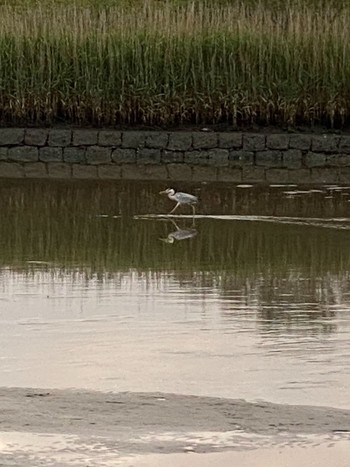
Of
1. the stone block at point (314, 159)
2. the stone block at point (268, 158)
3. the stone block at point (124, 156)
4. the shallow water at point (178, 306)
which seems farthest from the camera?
the stone block at point (124, 156)

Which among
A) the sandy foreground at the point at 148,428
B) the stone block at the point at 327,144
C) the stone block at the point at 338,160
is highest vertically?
the stone block at the point at 327,144

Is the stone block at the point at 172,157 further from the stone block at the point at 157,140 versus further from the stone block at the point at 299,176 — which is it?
the stone block at the point at 299,176

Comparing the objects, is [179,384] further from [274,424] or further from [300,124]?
[300,124]

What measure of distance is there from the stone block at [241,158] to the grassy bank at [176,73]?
1.05m

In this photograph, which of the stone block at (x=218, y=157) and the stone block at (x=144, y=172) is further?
the stone block at (x=218, y=157)

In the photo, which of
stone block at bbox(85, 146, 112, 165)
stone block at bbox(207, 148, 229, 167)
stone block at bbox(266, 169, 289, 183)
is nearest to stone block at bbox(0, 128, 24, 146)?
stone block at bbox(85, 146, 112, 165)

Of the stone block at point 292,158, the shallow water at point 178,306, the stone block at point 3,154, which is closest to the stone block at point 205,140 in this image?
the stone block at point 292,158

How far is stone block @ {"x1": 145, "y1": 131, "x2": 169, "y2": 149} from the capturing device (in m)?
23.0

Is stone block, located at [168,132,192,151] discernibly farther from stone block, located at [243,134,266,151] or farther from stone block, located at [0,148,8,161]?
stone block, located at [0,148,8,161]

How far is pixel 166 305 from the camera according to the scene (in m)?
10.8

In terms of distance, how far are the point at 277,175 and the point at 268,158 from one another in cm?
135

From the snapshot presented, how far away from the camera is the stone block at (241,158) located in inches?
896

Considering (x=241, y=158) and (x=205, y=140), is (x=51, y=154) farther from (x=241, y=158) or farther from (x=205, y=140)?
(x=241, y=158)

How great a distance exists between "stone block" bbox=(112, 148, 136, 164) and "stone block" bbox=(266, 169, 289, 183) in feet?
7.35
